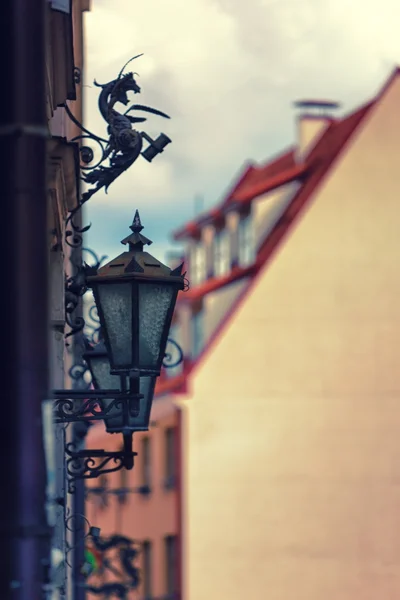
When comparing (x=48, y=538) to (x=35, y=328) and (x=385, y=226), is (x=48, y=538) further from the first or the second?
(x=385, y=226)

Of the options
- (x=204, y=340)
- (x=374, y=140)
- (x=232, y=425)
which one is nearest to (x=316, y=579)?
(x=232, y=425)

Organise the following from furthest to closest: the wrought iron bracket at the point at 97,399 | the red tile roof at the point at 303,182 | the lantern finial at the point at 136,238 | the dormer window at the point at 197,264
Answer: the dormer window at the point at 197,264
the red tile roof at the point at 303,182
the lantern finial at the point at 136,238
the wrought iron bracket at the point at 97,399

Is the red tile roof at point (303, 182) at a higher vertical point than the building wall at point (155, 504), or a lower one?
higher

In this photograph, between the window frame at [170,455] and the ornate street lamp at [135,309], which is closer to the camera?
the ornate street lamp at [135,309]

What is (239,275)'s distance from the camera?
36.0 metres

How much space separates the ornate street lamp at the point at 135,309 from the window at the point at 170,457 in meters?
27.9

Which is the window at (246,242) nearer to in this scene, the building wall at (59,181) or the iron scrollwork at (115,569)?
the iron scrollwork at (115,569)

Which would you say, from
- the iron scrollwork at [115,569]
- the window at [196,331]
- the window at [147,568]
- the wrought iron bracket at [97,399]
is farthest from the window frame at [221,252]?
the wrought iron bracket at [97,399]

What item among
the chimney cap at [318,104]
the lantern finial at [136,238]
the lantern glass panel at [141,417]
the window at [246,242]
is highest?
the chimney cap at [318,104]

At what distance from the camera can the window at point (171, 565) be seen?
1428 inches

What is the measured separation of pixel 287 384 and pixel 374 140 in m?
4.93

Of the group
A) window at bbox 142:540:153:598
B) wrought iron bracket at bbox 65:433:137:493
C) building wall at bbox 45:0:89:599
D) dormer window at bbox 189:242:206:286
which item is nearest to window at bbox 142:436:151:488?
window at bbox 142:540:153:598

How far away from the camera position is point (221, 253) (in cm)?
3966

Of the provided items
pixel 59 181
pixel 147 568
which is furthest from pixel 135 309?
pixel 147 568
